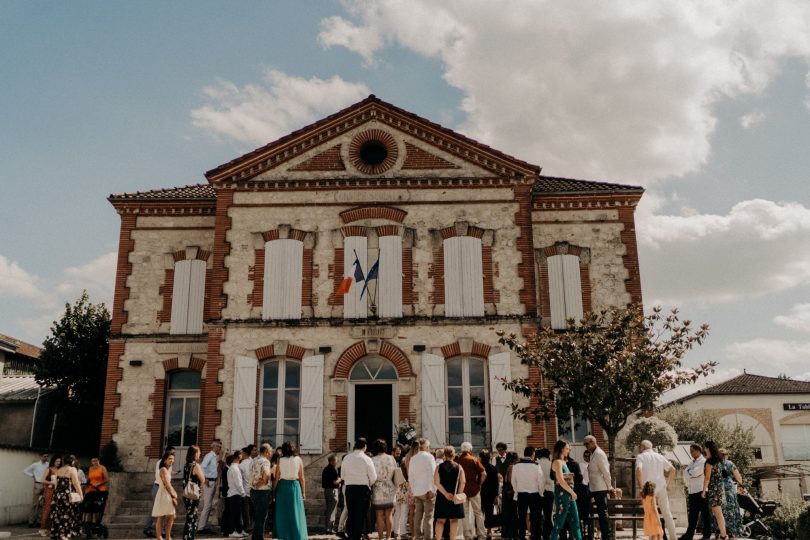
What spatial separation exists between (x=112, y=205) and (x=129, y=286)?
271cm

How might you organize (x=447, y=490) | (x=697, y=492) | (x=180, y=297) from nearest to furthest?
(x=447, y=490) → (x=697, y=492) → (x=180, y=297)

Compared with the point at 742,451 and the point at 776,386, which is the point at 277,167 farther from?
the point at 776,386

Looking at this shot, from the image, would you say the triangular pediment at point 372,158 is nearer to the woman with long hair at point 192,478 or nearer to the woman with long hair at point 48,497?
the woman with long hair at point 48,497

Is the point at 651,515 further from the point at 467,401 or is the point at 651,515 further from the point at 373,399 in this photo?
the point at 373,399

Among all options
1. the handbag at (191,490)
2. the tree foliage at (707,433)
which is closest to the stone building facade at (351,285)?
the handbag at (191,490)

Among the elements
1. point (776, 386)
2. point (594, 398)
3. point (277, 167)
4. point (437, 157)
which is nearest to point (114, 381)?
point (277, 167)

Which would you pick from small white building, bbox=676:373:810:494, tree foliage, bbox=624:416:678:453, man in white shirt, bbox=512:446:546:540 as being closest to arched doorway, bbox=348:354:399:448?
tree foliage, bbox=624:416:678:453

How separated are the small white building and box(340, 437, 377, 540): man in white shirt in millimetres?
34606

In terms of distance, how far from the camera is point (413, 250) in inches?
802

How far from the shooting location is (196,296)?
71.3 ft

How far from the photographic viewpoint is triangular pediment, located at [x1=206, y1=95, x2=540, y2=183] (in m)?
20.9

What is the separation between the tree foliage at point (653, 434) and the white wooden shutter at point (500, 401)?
312 centimetres

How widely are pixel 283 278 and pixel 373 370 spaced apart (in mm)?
3665

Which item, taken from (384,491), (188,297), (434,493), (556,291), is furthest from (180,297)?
(434,493)
